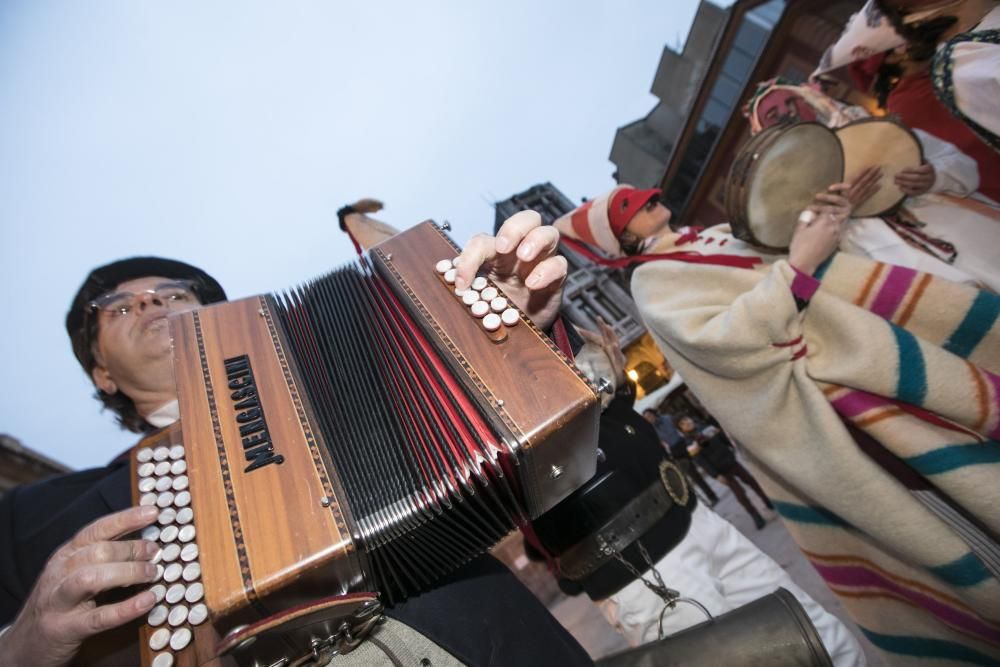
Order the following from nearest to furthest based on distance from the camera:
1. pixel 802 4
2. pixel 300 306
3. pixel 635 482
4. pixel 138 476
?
1. pixel 138 476
2. pixel 300 306
3. pixel 635 482
4. pixel 802 4

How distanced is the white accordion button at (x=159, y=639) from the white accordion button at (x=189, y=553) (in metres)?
0.13

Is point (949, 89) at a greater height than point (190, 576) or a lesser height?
greater

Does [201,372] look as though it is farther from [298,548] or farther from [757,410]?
[757,410]

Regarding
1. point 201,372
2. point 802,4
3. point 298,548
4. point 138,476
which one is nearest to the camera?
point 298,548

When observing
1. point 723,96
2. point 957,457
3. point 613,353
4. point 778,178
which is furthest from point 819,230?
point 723,96

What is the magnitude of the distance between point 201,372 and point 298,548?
2.04 ft

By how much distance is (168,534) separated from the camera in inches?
38.3

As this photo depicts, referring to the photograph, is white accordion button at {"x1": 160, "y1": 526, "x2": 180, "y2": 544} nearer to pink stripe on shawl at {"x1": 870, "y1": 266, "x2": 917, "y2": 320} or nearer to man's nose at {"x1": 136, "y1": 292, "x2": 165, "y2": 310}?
man's nose at {"x1": 136, "y1": 292, "x2": 165, "y2": 310}

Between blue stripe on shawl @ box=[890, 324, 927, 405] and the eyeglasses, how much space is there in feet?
8.77

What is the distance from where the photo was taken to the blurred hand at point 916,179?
1896 millimetres

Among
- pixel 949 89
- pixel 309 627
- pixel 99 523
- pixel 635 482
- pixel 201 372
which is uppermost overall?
pixel 949 89

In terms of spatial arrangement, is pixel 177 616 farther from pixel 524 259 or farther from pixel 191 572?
pixel 524 259

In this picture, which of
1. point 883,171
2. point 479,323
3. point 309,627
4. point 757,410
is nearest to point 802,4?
point 883,171

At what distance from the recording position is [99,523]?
3.22ft
